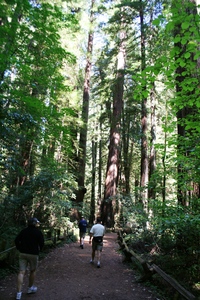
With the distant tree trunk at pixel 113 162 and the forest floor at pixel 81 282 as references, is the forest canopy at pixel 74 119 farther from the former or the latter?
the forest floor at pixel 81 282

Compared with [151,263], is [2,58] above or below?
above

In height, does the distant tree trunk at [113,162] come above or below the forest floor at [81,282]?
above

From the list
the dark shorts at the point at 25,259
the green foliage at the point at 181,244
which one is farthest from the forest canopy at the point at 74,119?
the dark shorts at the point at 25,259

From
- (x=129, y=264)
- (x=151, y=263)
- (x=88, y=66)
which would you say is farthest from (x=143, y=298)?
(x=88, y=66)

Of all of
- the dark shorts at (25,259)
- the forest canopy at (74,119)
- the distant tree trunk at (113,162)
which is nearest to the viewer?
the dark shorts at (25,259)

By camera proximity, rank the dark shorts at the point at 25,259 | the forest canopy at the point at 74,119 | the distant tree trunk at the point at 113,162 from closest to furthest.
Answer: the dark shorts at the point at 25,259
the forest canopy at the point at 74,119
the distant tree trunk at the point at 113,162

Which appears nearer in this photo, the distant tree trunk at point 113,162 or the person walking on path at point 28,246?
the person walking on path at point 28,246

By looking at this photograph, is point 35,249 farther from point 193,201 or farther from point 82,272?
point 193,201

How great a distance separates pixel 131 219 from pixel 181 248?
5490 millimetres

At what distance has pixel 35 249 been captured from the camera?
5.46 meters

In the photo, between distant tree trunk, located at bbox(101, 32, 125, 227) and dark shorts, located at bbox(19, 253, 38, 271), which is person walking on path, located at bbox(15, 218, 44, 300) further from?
distant tree trunk, located at bbox(101, 32, 125, 227)

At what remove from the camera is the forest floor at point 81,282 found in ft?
18.6

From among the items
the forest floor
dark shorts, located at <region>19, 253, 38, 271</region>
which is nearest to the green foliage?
the forest floor

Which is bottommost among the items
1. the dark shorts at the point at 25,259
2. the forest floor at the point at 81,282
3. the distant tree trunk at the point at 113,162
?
the forest floor at the point at 81,282
